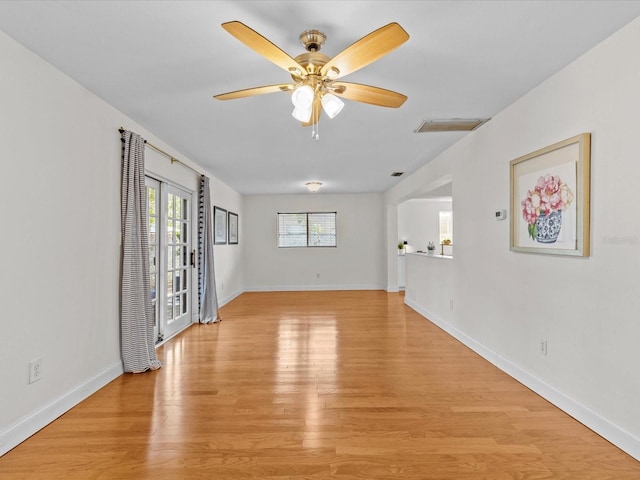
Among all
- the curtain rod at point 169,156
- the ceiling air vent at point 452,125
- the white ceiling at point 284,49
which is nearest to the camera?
the white ceiling at point 284,49

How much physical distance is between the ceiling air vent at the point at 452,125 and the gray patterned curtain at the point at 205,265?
3171 millimetres

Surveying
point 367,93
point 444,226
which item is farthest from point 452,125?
point 444,226

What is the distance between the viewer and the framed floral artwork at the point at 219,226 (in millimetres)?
6321

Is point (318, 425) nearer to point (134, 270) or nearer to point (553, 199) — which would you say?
point (134, 270)

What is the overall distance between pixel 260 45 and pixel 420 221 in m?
7.74

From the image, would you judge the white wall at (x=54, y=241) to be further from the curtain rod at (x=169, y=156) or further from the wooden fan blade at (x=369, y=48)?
the wooden fan blade at (x=369, y=48)

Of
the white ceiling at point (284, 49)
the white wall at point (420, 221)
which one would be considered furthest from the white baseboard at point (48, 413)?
the white wall at point (420, 221)

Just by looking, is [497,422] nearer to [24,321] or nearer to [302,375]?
[302,375]

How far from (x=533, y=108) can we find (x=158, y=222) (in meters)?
3.84

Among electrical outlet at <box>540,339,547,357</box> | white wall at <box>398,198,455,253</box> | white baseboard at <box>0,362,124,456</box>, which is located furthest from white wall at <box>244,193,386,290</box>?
electrical outlet at <box>540,339,547,357</box>

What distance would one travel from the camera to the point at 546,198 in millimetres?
2686

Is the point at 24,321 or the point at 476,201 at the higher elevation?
the point at 476,201

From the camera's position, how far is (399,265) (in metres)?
8.59

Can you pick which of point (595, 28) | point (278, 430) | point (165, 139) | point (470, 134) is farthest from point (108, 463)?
point (470, 134)
